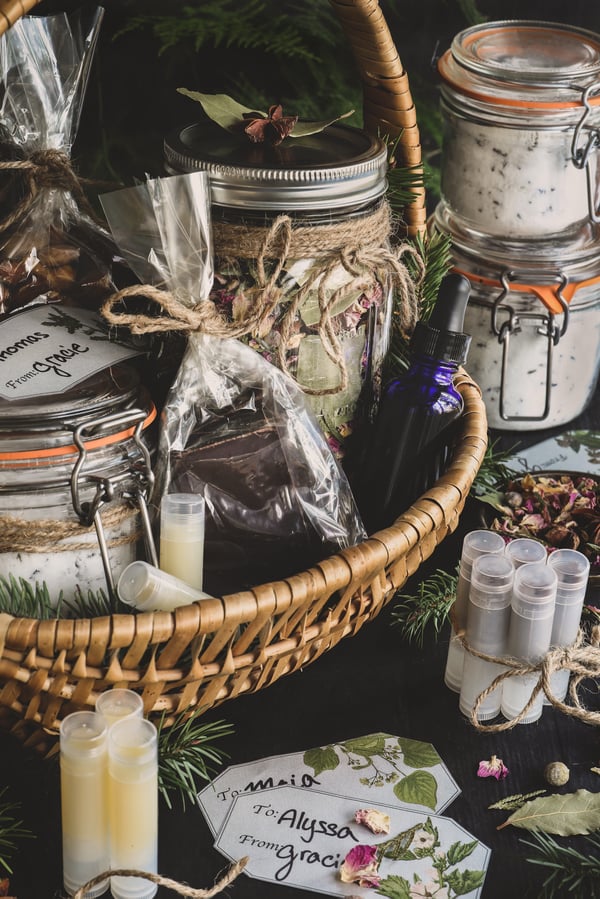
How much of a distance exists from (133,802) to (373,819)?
0.17 meters

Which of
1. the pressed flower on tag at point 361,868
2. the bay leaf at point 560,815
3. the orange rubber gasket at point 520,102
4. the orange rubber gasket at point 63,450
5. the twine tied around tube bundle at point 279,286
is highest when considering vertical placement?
the orange rubber gasket at point 520,102

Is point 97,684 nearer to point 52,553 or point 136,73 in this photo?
point 52,553

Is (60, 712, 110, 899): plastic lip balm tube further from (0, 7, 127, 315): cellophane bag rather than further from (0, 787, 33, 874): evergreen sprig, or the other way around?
(0, 7, 127, 315): cellophane bag

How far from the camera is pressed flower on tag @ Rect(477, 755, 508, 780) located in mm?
670

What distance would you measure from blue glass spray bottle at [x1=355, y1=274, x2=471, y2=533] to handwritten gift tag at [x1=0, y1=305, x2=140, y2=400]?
0.74ft

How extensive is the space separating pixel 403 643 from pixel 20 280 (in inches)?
17.2

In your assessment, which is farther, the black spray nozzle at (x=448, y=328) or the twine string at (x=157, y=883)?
the black spray nozzle at (x=448, y=328)

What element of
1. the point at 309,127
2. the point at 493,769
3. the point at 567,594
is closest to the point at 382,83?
the point at 309,127

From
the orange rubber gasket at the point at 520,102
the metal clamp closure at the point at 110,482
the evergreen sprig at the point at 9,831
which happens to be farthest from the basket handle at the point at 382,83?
the evergreen sprig at the point at 9,831

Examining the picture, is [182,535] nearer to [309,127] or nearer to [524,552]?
[524,552]

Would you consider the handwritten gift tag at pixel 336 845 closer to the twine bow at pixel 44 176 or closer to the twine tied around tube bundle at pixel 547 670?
the twine tied around tube bundle at pixel 547 670

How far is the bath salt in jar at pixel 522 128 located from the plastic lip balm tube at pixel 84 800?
69 cm

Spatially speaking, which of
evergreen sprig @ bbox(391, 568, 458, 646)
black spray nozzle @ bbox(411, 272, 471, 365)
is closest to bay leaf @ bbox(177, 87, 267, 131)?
black spray nozzle @ bbox(411, 272, 471, 365)

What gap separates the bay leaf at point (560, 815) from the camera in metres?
0.63
